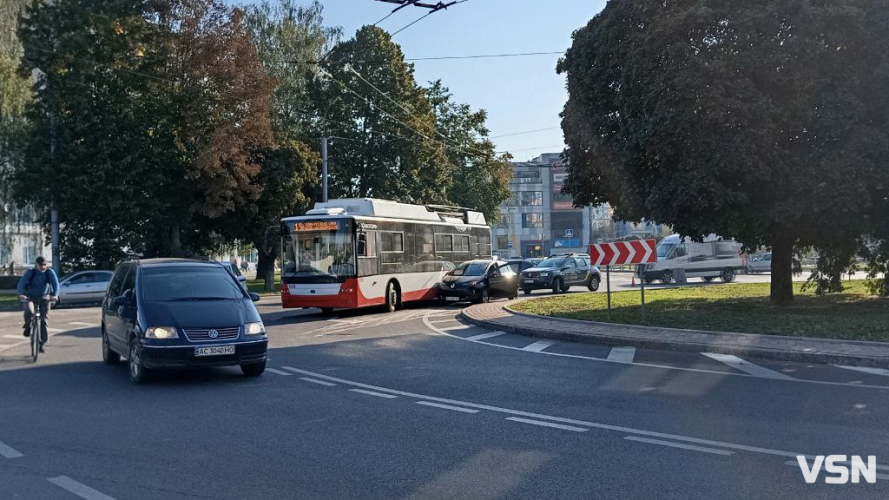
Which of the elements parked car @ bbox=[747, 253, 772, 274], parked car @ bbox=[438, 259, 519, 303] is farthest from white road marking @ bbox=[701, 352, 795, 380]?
parked car @ bbox=[747, 253, 772, 274]

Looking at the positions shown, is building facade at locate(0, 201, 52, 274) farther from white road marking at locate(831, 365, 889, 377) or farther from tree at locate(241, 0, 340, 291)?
white road marking at locate(831, 365, 889, 377)

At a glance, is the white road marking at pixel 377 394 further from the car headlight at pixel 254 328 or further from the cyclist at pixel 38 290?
the cyclist at pixel 38 290

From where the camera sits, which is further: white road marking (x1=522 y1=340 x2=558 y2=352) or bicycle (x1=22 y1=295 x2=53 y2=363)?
white road marking (x1=522 y1=340 x2=558 y2=352)

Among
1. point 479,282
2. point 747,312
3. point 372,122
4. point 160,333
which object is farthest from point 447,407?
point 372,122

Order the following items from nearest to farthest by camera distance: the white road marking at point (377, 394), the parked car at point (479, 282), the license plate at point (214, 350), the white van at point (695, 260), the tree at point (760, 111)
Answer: the white road marking at point (377, 394)
the license plate at point (214, 350)
the tree at point (760, 111)
the parked car at point (479, 282)
the white van at point (695, 260)

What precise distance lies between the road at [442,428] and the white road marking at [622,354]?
0.50ft

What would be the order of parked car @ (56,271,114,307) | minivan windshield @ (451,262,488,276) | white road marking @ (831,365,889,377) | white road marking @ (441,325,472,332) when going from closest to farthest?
white road marking @ (831,365,889,377), white road marking @ (441,325,472,332), minivan windshield @ (451,262,488,276), parked car @ (56,271,114,307)

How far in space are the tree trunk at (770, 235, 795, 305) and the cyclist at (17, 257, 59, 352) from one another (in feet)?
57.1

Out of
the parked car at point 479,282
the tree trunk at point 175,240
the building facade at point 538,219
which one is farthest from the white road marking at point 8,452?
the building facade at point 538,219

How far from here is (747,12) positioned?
17.8 m

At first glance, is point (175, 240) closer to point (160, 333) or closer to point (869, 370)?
point (160, 333)

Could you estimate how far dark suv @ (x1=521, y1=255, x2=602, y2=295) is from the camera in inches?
1315

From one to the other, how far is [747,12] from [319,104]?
105 ft

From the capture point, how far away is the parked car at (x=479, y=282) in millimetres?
26328
